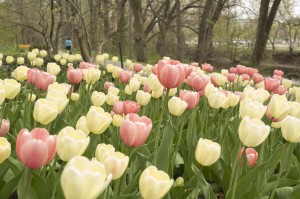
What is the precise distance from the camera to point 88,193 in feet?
2.38

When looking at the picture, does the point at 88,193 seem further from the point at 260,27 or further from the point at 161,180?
the point at 260,27

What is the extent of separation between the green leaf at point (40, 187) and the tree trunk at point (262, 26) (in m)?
17.3

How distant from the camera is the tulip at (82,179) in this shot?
706 mm

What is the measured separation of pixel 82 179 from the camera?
Answer: 0.71 metres

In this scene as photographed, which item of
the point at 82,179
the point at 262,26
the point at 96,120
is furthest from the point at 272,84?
the point at 262,26

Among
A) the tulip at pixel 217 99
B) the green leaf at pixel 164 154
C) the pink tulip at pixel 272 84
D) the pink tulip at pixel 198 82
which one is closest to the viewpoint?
the green leaf at pixel 164 154

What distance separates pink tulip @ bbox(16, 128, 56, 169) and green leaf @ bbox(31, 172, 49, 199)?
19.1 inches

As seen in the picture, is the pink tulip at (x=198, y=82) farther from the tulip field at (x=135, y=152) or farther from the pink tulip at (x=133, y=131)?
the pink tulip at (x=133, y=131)

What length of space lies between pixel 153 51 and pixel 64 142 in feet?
97.3

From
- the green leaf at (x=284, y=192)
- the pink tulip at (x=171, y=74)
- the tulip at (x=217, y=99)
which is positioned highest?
the pink tulip at (x=171, y=74)

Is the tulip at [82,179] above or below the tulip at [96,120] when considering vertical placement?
above

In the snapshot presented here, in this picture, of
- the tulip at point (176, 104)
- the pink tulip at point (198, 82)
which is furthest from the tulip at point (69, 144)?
the pink tulip at point (198, 82)

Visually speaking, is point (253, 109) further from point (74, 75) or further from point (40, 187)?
point (74, 75)

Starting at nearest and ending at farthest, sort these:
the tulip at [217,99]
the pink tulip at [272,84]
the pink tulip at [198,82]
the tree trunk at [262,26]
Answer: the tulip at [217,99] → the pink tulip at [198,82] → the pink tulip at [272,84] → the tree trunk at [262,26]
